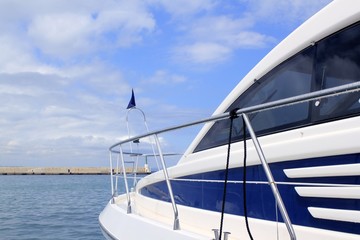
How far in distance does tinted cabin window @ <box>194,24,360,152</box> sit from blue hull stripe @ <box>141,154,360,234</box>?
14.8 inches

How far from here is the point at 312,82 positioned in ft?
11.1

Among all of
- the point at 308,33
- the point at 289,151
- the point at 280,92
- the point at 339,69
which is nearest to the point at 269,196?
the point at 289,151

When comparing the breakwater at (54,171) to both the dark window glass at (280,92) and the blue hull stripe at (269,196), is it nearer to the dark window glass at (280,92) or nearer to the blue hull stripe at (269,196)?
the blue hull stripe at (269,196)

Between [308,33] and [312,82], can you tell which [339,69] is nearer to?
[312,82]

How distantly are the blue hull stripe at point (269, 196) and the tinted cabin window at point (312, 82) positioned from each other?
1.23ft

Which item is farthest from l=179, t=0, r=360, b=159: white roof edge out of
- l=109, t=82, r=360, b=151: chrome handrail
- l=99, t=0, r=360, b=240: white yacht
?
l=109, t=82, r=360, b=151: chrome handrail

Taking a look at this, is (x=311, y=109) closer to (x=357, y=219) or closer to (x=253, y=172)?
(x=253, y=172)

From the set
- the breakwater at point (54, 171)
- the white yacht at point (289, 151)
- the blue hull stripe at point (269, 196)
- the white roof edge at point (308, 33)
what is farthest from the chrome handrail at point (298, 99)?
the breakwater at point (54, 171)

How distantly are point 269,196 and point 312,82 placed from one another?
38.0 inches

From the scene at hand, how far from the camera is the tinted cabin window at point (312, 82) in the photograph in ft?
10.2

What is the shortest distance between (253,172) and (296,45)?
1.15 m

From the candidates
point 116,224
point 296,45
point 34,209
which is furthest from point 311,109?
point 34,209

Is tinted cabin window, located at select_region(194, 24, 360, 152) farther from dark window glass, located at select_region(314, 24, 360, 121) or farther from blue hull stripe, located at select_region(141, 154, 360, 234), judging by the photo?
blue hull stripe, located at select_region(141, 154, 360, 234)

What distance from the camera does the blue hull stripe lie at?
2714 mm
